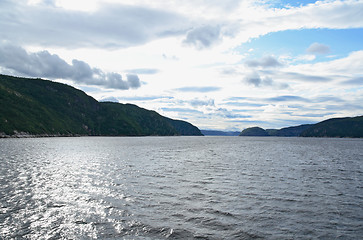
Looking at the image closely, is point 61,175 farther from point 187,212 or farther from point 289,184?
point 289,184

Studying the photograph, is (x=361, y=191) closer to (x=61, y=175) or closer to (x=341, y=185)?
(x=341, y=185)

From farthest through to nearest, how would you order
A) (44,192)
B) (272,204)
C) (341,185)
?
(341,185) < (44,192) < (272,204)

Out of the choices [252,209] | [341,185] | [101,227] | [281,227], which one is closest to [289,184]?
[341,185]

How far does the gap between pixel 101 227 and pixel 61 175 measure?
101 feet

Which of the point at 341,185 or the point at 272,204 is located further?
the point at 341,185

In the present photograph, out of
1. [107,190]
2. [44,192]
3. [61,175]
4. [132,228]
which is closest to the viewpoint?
[132,228]

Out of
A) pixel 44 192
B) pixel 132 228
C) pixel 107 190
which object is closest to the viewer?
pixel 132 228

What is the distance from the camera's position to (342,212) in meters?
26.3

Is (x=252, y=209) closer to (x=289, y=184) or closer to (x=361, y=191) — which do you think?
(x=289, y=184)

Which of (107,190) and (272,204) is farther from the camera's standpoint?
(107,190)

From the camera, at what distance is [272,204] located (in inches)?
1141

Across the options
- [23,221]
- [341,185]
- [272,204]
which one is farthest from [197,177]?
[23,221]

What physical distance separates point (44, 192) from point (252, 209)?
2655 cm

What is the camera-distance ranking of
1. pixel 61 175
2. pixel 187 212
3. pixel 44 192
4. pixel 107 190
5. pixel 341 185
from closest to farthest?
pixel 187 212 → pixel 44 192 → pixel 107 190 → pixel 341 185 → pixel 61 175
